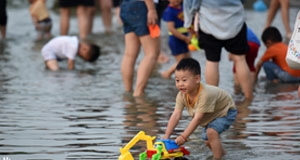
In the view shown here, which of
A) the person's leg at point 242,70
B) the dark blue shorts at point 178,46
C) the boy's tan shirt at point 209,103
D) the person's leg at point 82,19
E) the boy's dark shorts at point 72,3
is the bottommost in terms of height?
the boy's tan shirt at point 209,103

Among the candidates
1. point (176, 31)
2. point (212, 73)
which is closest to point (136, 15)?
point (212, 73)

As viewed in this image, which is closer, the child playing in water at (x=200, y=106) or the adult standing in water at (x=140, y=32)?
the child playing in water at (x=200, y=106)

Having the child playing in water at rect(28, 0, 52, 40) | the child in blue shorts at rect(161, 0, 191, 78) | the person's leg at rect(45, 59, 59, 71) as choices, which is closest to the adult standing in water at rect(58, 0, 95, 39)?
the child playing in water at rect(28, 0, 52, 40)

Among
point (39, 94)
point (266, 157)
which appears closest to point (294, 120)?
point (266, 157)

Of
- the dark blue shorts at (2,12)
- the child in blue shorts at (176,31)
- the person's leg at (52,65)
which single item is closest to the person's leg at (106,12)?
the dark blue shorts at (2,12)

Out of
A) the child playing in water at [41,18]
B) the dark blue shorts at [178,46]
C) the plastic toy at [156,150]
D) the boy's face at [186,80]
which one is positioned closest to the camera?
the plastic toy at [156,150]

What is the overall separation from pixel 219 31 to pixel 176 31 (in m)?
1.82

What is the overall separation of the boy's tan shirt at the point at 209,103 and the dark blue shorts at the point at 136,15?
208 centimetres

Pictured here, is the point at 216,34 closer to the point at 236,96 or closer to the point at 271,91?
the point at 236,96

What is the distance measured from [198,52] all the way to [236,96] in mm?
3613

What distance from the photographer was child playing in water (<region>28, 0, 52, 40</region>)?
38.5 feet

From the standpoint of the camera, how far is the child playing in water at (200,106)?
3809 mm

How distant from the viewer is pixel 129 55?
6.39 meters

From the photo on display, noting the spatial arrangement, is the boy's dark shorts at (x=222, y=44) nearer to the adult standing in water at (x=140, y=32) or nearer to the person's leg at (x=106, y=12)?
the adult standing in water at (x=140, y=32)
